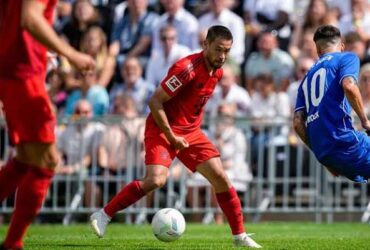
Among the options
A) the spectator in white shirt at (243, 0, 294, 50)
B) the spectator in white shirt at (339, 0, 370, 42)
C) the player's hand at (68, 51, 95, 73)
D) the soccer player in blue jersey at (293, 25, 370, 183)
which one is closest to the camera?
the player's hand at (68, 51, 95, 73)

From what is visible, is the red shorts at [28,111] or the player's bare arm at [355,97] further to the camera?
the player's bare arm at [355,97]

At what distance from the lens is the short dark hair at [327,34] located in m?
10.3

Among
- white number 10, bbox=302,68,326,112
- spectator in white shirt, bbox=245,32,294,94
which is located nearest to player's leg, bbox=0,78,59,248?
white number 10, bbox=302,68,326,112

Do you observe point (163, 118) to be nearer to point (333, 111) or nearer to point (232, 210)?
point (232, 210)

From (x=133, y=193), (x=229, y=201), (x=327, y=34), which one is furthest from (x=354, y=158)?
(x=133, y=193)

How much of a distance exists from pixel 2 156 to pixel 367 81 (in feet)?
19.3

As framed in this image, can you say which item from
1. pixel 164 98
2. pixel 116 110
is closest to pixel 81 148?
pixel 116 110

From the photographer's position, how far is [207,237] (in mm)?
12484

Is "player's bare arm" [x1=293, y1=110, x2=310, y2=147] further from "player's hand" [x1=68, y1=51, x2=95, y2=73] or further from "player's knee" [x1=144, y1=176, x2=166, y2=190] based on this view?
"player's hand" [x1=68, y1=51, x2=95, y2=73]

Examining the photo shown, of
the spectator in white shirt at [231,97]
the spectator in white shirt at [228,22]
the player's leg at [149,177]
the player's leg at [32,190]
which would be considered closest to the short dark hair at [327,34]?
the player's leg at [149,177]

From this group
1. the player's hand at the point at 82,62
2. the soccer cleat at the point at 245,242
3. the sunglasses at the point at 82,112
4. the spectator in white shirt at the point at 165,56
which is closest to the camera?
the player's hand at the point at 82,62

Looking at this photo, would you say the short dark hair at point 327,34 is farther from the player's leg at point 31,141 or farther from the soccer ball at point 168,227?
the player's leg at point 31,141

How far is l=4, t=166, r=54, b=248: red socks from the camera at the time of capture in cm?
817

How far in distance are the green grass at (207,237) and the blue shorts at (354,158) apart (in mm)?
778
